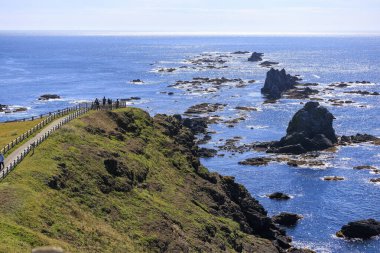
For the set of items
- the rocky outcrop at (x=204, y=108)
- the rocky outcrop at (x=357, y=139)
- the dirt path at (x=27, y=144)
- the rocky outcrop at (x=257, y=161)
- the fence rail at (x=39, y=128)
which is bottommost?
the rocky outcrop at (x=257, y=161)

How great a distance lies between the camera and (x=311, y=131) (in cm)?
12625

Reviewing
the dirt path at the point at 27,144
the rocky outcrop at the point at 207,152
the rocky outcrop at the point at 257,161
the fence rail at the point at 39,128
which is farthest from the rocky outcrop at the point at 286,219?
the rocky outcrop at the point at 207,152

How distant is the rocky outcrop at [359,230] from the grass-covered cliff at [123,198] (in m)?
10.1

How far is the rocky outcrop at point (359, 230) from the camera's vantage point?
71.8 meters

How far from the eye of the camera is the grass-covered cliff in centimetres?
4016

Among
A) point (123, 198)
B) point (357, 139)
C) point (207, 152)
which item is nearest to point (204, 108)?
point (207, 152)

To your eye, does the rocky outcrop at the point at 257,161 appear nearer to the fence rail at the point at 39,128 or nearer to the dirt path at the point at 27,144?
the fence rail at the point at 39,128

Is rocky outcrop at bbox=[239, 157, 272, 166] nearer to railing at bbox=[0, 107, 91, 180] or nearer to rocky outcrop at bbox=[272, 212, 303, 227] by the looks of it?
rocky outcrop at bbox=[272, 212, 303, 227]

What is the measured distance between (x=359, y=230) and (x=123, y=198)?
37.0m

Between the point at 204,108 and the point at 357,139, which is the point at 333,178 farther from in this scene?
the point at 204,108

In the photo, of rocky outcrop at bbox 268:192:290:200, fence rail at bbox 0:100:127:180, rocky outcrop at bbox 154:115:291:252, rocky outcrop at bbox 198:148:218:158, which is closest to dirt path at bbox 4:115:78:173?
fence rail at bbox 0:100:127:180

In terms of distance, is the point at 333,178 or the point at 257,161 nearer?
the point at 333,178

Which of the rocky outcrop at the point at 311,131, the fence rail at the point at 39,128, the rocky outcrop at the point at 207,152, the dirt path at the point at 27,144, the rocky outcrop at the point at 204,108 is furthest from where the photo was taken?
the rocky outcrop at the point at 204,108

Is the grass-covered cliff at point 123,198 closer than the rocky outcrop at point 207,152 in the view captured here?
Yes
